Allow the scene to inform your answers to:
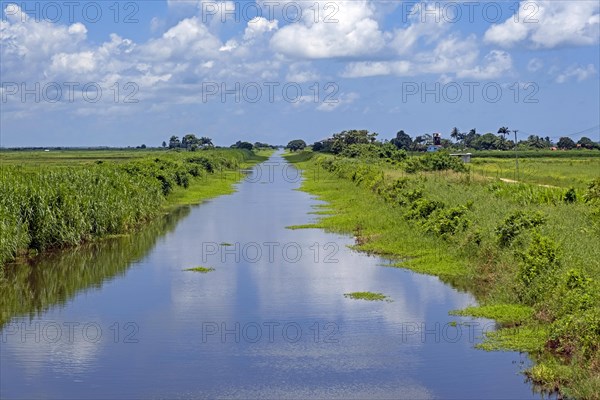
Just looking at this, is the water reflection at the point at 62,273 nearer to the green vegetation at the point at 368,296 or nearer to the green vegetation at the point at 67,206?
the green vegetation at the point at 67,206

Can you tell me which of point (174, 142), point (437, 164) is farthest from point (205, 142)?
point (437, 164)

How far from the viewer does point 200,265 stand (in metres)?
25.3

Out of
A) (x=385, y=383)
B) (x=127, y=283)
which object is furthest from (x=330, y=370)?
(x=127, y=283)

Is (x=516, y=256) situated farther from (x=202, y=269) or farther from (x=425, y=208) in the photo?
(x=425, y=208)

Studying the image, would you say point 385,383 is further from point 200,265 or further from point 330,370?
point 200,265

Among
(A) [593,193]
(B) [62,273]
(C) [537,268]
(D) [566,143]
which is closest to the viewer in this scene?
(C) [537,268]

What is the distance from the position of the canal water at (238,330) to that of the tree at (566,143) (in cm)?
11865

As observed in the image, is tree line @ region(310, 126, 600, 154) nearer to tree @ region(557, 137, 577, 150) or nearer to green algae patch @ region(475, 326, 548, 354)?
tree @ region(557, 137, 577, 150)

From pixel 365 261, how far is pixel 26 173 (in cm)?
1405

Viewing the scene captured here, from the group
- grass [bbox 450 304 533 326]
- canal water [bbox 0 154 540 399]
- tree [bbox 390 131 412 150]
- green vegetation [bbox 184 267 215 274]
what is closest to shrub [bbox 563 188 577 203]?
canal water [bbox 0 154 540 399]

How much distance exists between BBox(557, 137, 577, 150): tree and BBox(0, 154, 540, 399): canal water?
118653mm

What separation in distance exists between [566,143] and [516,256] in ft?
414

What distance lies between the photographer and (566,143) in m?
138

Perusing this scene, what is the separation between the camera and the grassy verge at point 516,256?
44.7ft
